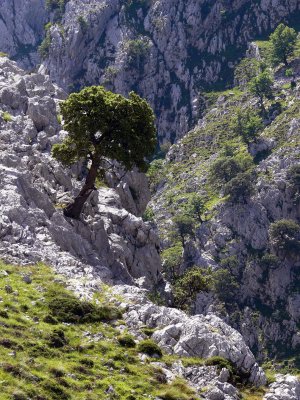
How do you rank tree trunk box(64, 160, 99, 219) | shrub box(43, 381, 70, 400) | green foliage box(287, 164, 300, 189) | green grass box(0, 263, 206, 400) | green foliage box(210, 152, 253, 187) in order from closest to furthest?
1. shrub box(43, 381, 70, 400)
2. green grass box(0, 263, 206, 400)
3. tree trunk box(64, 160, 99, 219)
4. green foliage box(287, 164, 300, 189)
5. green foliage box(210, 152, 253, 187)

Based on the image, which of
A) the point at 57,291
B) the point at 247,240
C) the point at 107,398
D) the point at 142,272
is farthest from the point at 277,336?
the point at 107,398

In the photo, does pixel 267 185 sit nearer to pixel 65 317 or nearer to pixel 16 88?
pixel 16 88

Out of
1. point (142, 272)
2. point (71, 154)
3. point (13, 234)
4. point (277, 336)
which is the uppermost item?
point (71, 154)

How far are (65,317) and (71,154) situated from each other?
23081 mm

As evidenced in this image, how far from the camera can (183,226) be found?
525ft

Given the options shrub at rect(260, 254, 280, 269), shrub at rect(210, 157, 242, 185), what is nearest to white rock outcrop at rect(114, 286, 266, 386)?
shrub at rect(260, 254, 280, 269)

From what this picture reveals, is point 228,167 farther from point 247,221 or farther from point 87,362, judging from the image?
point 87,362

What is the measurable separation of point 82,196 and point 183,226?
328 feet

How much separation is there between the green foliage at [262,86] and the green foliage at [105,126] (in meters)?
135

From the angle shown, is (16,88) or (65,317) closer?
(65,317)

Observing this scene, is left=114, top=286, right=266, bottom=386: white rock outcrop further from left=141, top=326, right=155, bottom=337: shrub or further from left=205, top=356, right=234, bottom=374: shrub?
left=205, top=356, right=234, bottom=374: shrub

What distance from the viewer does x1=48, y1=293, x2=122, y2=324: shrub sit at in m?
43.0

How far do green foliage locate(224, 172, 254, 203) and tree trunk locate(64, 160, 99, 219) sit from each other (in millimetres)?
103825

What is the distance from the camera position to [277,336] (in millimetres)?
138625
